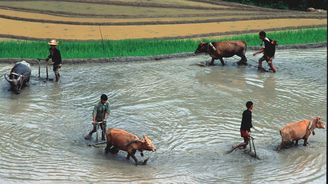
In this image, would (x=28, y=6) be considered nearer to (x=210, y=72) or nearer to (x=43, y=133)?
(x=210, y=72)

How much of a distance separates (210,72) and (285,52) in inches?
135

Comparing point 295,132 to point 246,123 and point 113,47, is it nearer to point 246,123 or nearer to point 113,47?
point 246,123

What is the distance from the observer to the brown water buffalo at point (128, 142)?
9.49 metres

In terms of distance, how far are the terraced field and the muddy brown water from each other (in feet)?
9.36

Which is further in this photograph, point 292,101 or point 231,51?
point 231,51

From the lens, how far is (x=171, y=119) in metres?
12.2

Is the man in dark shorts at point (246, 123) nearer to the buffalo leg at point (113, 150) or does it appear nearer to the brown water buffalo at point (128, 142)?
the brown water buffalo at point (128, 142)

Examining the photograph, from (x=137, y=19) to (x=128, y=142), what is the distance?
479 inches

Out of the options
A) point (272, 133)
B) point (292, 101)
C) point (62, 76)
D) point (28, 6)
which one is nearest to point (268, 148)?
point (272, 133)

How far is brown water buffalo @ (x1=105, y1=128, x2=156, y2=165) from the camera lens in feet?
31.1

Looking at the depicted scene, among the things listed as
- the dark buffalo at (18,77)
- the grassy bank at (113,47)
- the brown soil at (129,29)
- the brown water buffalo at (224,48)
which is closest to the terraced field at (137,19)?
the brown soil at (129,29)

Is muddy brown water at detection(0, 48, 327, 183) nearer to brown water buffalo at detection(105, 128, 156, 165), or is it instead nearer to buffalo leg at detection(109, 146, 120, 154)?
buffalo leg at detection(109, 146, 120, 154)

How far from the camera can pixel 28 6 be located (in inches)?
874

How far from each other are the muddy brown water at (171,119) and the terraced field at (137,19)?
2853 mm
